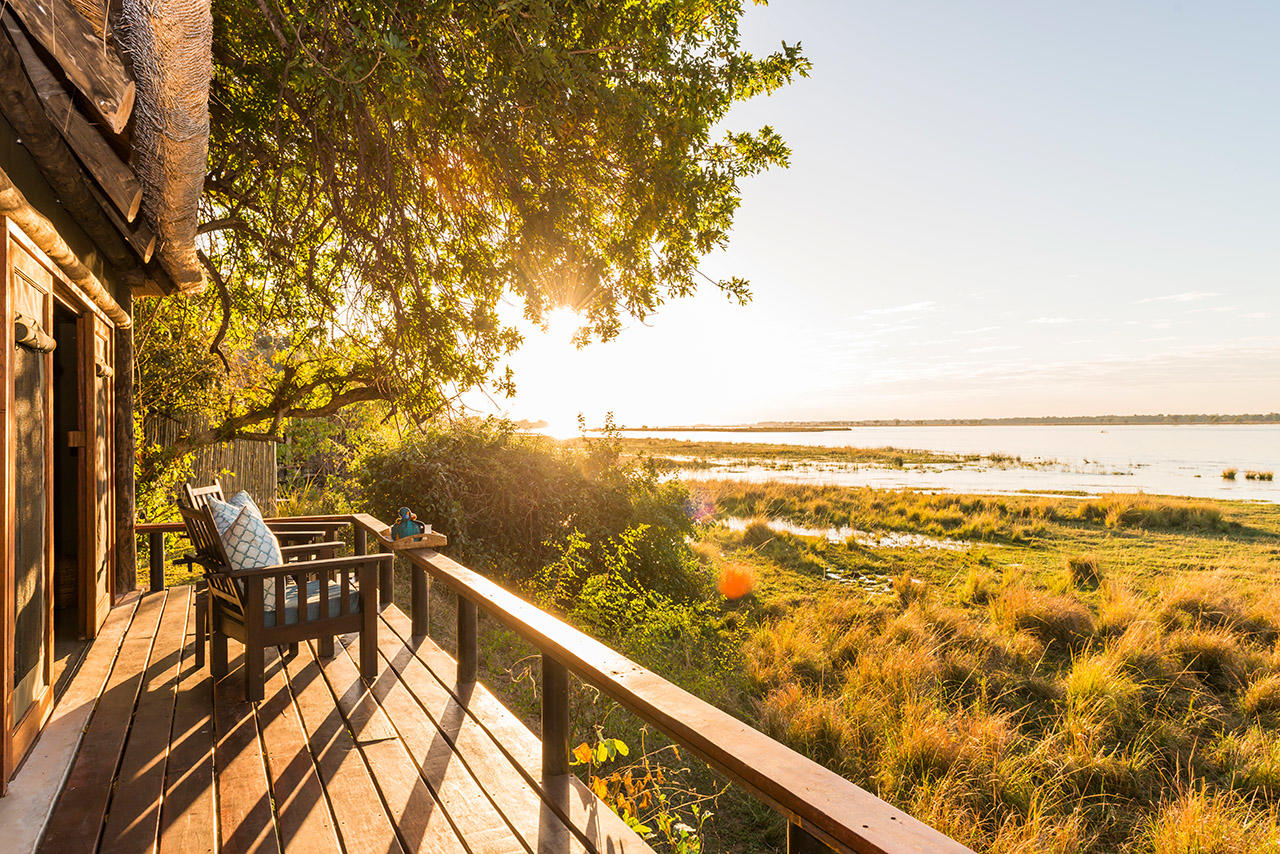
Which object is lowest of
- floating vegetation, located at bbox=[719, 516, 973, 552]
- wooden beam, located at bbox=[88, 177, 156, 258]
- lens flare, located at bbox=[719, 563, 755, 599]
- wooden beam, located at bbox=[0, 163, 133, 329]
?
floating vegetation, located at bbox=[719, 516, 973, 552]

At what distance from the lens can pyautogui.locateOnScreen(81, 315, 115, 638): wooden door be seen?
13.3ft

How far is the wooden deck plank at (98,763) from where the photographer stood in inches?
83.3

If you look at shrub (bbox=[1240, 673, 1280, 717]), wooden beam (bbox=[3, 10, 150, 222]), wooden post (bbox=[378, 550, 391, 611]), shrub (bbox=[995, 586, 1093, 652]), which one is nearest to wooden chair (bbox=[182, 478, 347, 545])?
wooden post (bbox=[378, 550, 391, 611])

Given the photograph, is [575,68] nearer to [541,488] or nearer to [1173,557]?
[541,488]

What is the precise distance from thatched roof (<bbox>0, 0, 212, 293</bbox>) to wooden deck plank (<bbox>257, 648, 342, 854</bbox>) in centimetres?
224

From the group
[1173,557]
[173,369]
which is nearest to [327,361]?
[173,369]

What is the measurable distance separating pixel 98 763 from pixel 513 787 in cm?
159

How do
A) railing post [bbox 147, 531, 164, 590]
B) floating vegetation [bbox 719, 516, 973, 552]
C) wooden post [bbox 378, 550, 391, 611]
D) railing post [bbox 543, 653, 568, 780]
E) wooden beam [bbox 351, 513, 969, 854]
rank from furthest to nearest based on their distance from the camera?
floating vegetation [bbox 719, 516, 973, 552]
railing post [bbox 147, 531, 164, 590]
wooden post [bbox 378, 550, 391, 611]
railing post [bbox 543, 653, 568, 780]
wooden beam [bbox 351, 513, 969, 854]

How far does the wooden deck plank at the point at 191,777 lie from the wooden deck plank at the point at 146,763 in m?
0.03

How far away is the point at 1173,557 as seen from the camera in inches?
464

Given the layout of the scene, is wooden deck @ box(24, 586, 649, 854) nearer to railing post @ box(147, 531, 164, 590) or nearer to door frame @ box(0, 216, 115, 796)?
door frame @ box(0, 216, 115, 796)

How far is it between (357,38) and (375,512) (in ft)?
18.9

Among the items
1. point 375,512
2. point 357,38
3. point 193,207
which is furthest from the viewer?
point 375,512

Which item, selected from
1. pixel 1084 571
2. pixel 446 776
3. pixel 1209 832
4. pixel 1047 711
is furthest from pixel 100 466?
pixel 1084 571
